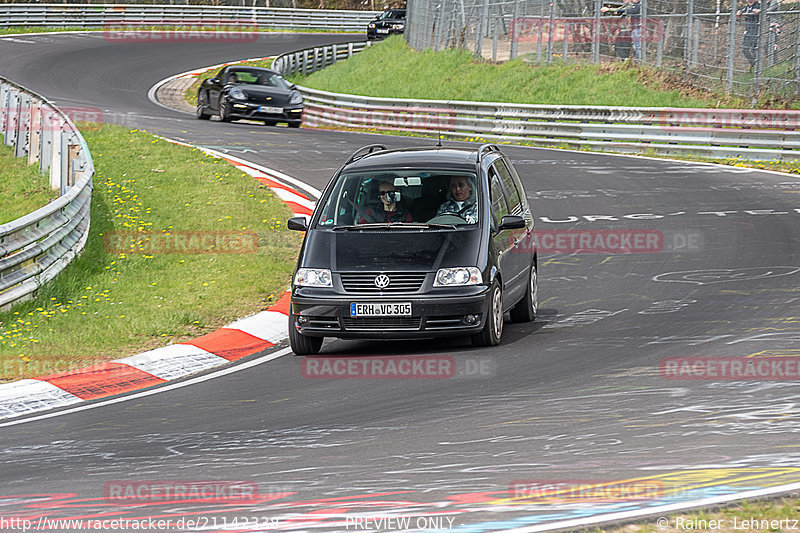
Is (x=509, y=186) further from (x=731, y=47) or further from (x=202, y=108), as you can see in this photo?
(x=202, y=108)

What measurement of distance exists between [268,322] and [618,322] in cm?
320

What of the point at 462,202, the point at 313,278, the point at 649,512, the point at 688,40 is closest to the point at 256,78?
the point at 688,40

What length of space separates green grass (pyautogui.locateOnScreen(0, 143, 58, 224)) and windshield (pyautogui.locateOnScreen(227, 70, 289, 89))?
11.4m

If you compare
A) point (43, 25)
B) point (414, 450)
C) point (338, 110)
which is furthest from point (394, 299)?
point (43, 25)

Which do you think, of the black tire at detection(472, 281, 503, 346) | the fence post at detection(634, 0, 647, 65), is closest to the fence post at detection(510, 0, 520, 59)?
the fence post at detection(634, 0, 647, 65)

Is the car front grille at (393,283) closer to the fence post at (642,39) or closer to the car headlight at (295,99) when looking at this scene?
the car headlight at (295,99)

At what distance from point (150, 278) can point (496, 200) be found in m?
4.34

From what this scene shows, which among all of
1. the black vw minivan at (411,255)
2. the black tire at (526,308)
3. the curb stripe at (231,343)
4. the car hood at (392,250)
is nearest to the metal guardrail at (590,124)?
the black tire at (526,308)

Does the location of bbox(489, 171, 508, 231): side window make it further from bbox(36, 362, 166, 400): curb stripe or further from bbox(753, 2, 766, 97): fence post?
bbox(753, 2, 766, 97): fence post

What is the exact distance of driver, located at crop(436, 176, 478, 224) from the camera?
33.1 feet

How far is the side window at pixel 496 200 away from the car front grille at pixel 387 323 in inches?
48.6

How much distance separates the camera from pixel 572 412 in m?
7.23

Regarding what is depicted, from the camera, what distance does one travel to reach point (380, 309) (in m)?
9.31

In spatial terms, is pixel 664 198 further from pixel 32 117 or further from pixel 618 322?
pixel 32 117
